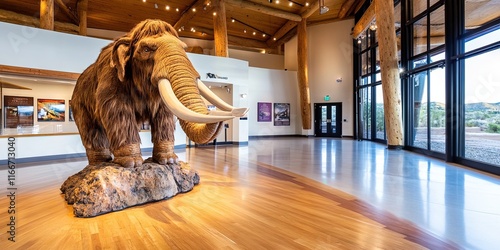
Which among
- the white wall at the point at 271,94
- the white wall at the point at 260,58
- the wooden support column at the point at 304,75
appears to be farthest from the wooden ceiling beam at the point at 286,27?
the white wall at the point at 271,94

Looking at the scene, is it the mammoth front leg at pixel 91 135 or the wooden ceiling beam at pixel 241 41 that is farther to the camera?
the wooden ceiling beam at pixel 241 41

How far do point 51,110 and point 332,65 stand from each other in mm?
12190

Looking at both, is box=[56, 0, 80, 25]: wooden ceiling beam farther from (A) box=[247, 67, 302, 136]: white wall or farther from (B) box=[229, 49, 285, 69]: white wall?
(A) box=[247, 67, 302, 136]: white wall

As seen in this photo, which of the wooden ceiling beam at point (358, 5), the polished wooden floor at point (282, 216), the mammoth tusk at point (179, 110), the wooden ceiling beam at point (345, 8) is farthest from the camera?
the wooden ceiling beam at point (345, 8)

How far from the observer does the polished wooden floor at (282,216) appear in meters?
1.88

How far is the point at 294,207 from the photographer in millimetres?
2670

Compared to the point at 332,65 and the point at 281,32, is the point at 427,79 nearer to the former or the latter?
the point at 332,65

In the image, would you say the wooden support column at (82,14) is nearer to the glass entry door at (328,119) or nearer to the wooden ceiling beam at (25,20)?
the wooden ceiling beam at (25,20)

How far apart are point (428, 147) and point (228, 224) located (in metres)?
6.99

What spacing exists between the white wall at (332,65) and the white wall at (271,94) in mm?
1037

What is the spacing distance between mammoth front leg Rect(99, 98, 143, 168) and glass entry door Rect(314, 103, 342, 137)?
486 inches

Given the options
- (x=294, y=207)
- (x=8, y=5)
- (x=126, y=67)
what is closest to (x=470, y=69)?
(x=294, y=207)

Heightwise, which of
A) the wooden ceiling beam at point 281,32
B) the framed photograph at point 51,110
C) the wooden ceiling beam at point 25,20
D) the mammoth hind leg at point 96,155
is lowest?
the mammoth hind leg at point 96,155

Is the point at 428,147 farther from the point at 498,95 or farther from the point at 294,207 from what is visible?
the point at 294,207
